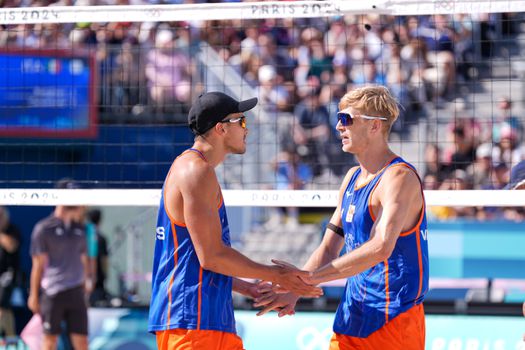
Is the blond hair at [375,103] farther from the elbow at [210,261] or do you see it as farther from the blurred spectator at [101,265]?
the blurred spectator at [101,265]

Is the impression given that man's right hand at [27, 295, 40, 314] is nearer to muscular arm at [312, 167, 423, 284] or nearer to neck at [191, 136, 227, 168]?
neck at [191, 136, 227, 168]

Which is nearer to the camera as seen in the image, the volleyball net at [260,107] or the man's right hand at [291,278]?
the man's right hand at [291,278]

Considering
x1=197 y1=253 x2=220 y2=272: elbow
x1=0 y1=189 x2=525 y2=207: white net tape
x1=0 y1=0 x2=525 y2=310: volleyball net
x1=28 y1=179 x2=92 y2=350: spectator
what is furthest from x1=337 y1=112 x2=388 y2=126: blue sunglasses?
x1=28 y1=179 x2=92 y2=350: spectator

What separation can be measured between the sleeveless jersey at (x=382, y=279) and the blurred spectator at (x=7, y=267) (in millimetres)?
6363

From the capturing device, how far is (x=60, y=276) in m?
9.61

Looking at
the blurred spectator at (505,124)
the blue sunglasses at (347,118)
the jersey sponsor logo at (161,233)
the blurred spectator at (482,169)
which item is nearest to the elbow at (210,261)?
the jersey sponsor logo at (161,233)

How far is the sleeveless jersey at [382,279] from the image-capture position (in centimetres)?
470

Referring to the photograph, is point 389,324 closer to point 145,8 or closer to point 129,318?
point 145,8

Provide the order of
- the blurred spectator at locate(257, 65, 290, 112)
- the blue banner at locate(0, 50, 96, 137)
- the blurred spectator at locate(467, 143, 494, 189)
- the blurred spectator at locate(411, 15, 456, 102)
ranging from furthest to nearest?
the blurred spectator at locate(411, 15, 456, 102), the blurred spectator at locate(257, 65, 290, 112), the blurred spectator at locate(467, 143, 494, 189), the blue banner at locate(0, 50, 96, 137)

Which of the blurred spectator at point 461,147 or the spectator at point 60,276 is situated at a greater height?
the blurred spectator at point 461,147

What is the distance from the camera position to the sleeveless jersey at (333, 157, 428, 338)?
15.4 feet

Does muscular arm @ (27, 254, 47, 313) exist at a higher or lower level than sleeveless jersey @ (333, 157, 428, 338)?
lower

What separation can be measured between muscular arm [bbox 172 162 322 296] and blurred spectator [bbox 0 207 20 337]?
6.26 metres

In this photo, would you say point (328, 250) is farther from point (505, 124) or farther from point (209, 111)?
point (505, 124)
